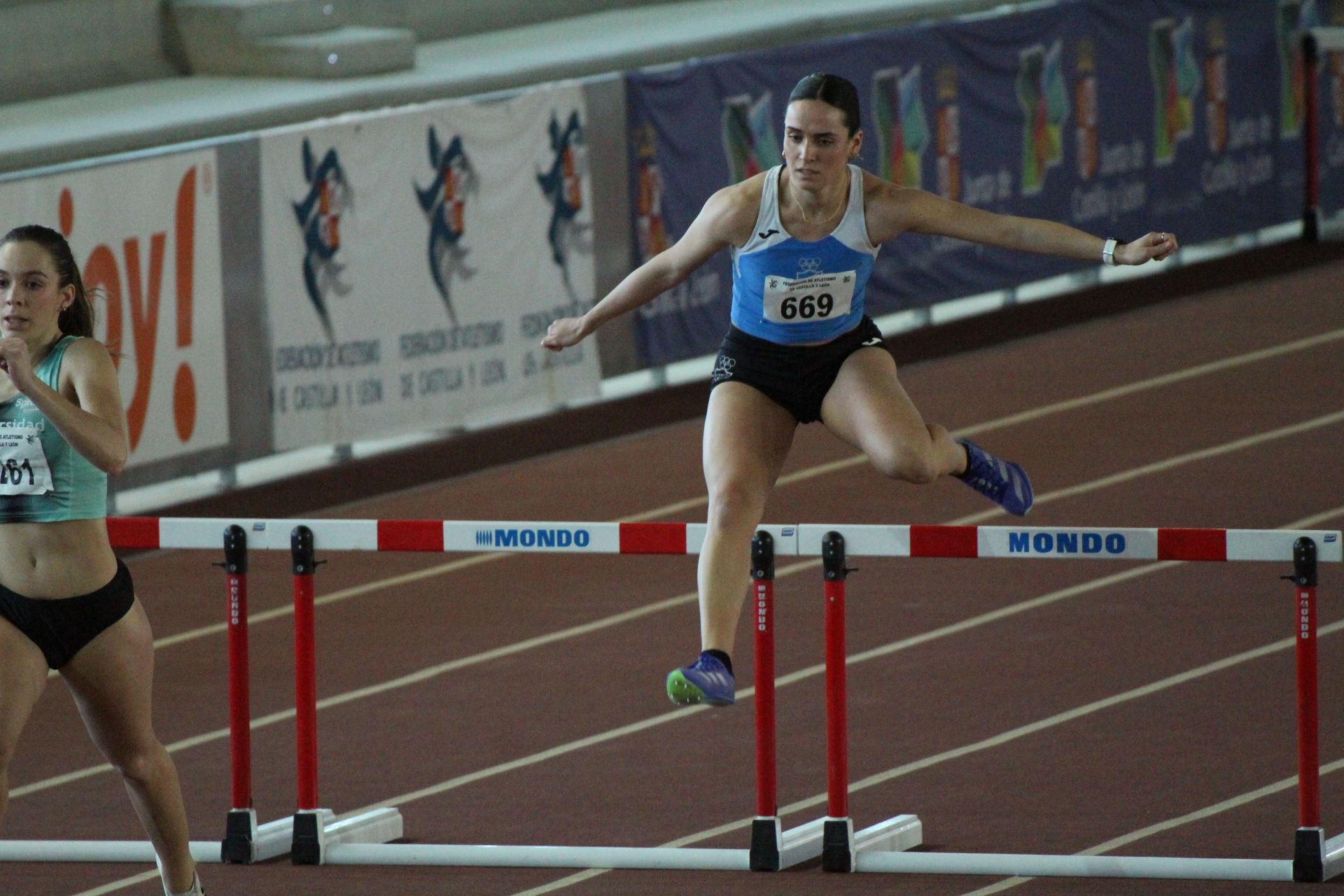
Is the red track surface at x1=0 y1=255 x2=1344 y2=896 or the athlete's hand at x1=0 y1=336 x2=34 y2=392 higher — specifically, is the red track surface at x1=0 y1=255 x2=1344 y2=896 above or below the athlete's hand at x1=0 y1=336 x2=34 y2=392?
below

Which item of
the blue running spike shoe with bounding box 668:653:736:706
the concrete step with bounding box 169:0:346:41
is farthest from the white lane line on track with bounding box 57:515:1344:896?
the concrete step with bounding box 169:0:346:41

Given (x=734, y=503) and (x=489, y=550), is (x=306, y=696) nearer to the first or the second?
(x=489, y=550)

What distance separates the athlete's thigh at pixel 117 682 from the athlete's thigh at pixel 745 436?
158cm

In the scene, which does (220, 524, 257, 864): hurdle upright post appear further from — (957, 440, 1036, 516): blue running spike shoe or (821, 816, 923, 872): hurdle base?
(957, 440, 1036, 516): blue running spike shoe

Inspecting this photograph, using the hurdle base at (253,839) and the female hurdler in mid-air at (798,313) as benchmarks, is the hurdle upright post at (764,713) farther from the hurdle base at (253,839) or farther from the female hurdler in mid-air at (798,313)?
the hurdle base at (253,839)

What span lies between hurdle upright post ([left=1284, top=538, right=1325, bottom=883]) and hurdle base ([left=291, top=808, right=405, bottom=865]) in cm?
281

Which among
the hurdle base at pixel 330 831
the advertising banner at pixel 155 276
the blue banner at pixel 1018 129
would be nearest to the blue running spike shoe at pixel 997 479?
the hurdle base at pixel 330 831

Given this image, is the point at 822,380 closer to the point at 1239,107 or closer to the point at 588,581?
the point at 588,581

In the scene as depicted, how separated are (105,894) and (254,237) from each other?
6.80 meters

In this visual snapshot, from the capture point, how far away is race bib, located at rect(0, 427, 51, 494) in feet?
18.6

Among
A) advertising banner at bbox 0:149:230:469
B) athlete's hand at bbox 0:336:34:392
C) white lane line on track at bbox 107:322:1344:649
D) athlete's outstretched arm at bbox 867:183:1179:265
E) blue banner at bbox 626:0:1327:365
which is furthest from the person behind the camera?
blue banner at bbox 626:0:1327:365

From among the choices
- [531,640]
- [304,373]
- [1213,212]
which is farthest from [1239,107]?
[531,640]

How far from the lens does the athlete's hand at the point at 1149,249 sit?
5.72 m

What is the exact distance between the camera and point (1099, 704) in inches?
353
